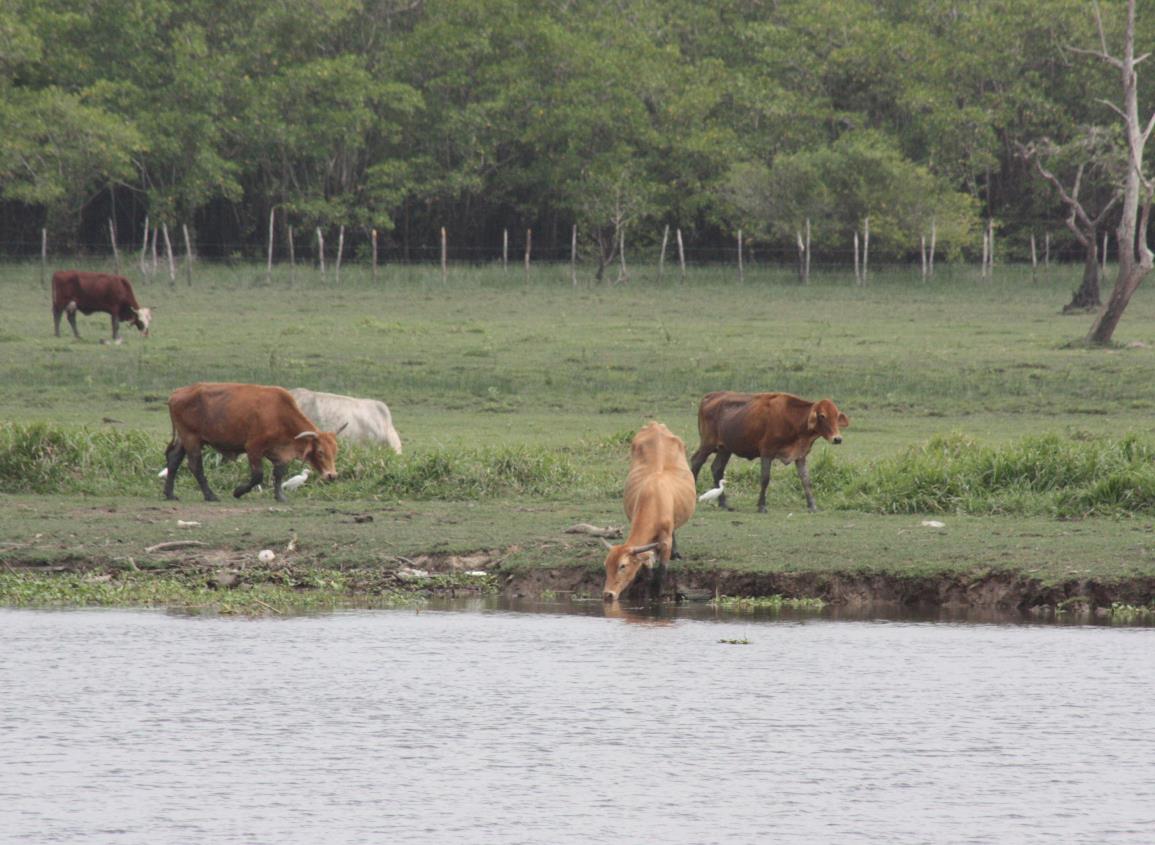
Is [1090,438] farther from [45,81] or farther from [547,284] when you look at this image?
[45,81]

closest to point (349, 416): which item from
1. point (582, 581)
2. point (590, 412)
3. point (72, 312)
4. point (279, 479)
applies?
point (279, 479)

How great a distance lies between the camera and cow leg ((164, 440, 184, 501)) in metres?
16.5

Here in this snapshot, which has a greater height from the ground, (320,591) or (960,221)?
(960,221)

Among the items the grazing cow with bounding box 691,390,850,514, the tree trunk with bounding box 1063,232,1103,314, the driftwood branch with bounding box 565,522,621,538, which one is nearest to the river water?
the driftwood branch with bounding box 565,522,621,538

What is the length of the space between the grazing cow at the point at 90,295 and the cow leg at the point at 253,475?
16.2 metres

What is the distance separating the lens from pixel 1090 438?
67.6 feet

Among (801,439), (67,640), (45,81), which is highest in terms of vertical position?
(45,81)

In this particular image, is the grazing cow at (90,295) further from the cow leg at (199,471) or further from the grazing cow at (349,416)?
the cow leg at (199,471)

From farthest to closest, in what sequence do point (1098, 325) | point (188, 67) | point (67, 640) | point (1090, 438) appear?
point (188, 67)
point (1098, 325)
point (1090, 438)
point (67, 640)

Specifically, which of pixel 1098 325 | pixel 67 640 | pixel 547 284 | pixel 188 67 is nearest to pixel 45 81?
pixel 188 67

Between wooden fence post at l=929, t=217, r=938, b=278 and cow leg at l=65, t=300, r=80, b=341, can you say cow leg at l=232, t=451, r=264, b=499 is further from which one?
wooden fence post at l=929, t=217, r=938, b=278

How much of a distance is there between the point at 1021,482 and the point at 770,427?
8.08 feet

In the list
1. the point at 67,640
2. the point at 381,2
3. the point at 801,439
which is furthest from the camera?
the point at 381,2

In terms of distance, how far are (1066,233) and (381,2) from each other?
22.9m
